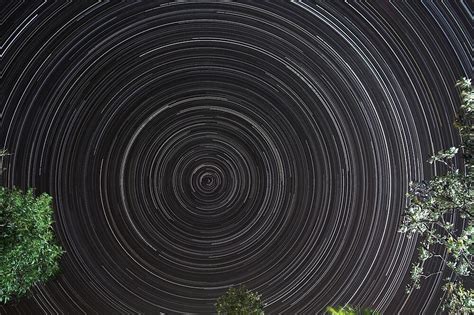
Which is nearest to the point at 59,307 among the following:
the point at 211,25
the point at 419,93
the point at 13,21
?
the point at 13,21

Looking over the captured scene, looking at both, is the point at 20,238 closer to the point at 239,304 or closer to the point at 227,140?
the point at 239,304

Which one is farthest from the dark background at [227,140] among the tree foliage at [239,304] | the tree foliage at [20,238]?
the tree foliage at [20,238]

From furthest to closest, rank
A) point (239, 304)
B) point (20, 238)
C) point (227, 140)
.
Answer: point (227, 140), point (239, 304), point (20, 238)

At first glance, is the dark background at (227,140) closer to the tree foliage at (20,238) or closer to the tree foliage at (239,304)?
the tree foliage at (239,304)

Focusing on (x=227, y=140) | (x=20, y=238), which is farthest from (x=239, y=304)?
(x=20, y=238)

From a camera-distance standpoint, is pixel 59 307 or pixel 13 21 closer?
pixel 13 21

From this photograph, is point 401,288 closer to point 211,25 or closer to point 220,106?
point 220,106

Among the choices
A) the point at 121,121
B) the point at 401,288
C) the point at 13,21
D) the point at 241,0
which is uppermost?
the point at 241,0

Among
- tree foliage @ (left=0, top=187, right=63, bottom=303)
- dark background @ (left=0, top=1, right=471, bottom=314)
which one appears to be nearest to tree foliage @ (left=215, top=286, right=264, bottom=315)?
dark background @ (left=0, top=1, right=471, bottom=314)
